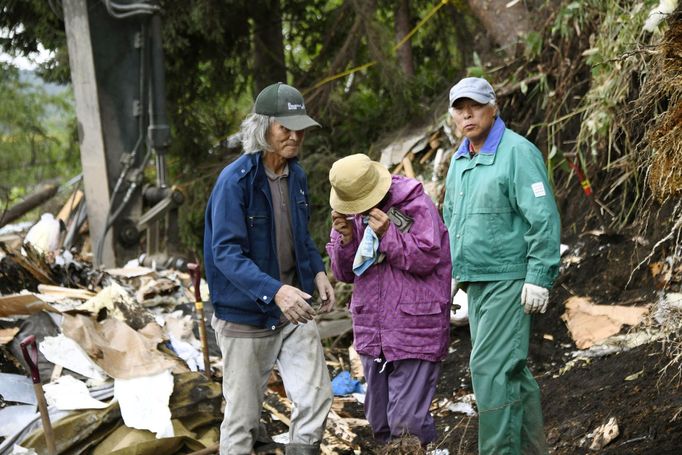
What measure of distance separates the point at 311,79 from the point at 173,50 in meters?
1.77

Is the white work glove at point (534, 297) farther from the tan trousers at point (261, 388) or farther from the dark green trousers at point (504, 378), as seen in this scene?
the tan trousers at point (261, 388)

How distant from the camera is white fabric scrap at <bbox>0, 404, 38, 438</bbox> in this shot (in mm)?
5438

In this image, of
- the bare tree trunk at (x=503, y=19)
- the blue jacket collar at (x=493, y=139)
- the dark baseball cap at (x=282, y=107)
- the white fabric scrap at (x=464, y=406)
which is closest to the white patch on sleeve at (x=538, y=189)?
the blue jacket collar at (x=493, y=139)

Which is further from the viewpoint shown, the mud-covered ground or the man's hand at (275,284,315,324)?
the mud-covered ground

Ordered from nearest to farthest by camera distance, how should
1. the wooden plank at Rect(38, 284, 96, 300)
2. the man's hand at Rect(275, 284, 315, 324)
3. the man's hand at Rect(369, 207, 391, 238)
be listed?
the man's hand at Rect(275, 284, 315, 324)
the man's hand at Rect(369, 207, 391, 238)
the wooden plank at Rect(38, 284, 96, 300)

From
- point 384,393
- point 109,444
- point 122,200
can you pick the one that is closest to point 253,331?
point 384,393

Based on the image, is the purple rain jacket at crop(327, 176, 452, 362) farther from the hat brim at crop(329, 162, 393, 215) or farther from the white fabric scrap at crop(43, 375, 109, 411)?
the white fabric scrap at crop(43, 375, 109, 411)

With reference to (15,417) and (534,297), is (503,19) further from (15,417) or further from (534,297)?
(15,417)

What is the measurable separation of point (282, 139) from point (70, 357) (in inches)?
98.2

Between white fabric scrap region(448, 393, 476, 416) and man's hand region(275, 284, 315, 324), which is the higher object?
man's hand region(275, 284, 315, 324)

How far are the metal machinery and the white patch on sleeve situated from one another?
6468 mm

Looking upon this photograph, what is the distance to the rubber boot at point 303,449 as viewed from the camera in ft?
14.4

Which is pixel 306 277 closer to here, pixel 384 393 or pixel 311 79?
pixel 384 393

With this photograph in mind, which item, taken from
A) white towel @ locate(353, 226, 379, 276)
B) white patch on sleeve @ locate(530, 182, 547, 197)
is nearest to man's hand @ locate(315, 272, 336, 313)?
white towel @ locate(353, 226, 379, 276)
